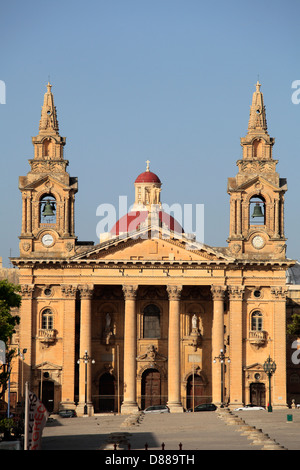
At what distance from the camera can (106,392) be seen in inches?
4240

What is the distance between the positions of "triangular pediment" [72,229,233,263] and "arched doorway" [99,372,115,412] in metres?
10.8

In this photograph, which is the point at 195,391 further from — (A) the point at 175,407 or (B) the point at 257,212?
(B) the point at 257,212

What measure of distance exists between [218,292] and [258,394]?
9.50 metres

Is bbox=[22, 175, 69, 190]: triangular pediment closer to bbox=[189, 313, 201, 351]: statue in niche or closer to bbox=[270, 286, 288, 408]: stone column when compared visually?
bbox=[189, 313, 201, 351]: statue in niche

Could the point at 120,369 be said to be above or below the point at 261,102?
below

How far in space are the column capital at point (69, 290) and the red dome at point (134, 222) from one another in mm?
23287

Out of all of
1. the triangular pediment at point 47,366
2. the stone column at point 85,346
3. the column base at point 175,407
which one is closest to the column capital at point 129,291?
the stone column at point 85,346

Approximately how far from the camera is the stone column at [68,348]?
341 feet

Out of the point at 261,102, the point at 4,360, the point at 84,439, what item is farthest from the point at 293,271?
the point at 84,439

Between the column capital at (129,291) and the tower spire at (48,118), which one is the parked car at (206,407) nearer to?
the column capital at (129,291)

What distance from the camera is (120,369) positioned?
108 meters

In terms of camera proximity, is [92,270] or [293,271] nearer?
[92,270]
